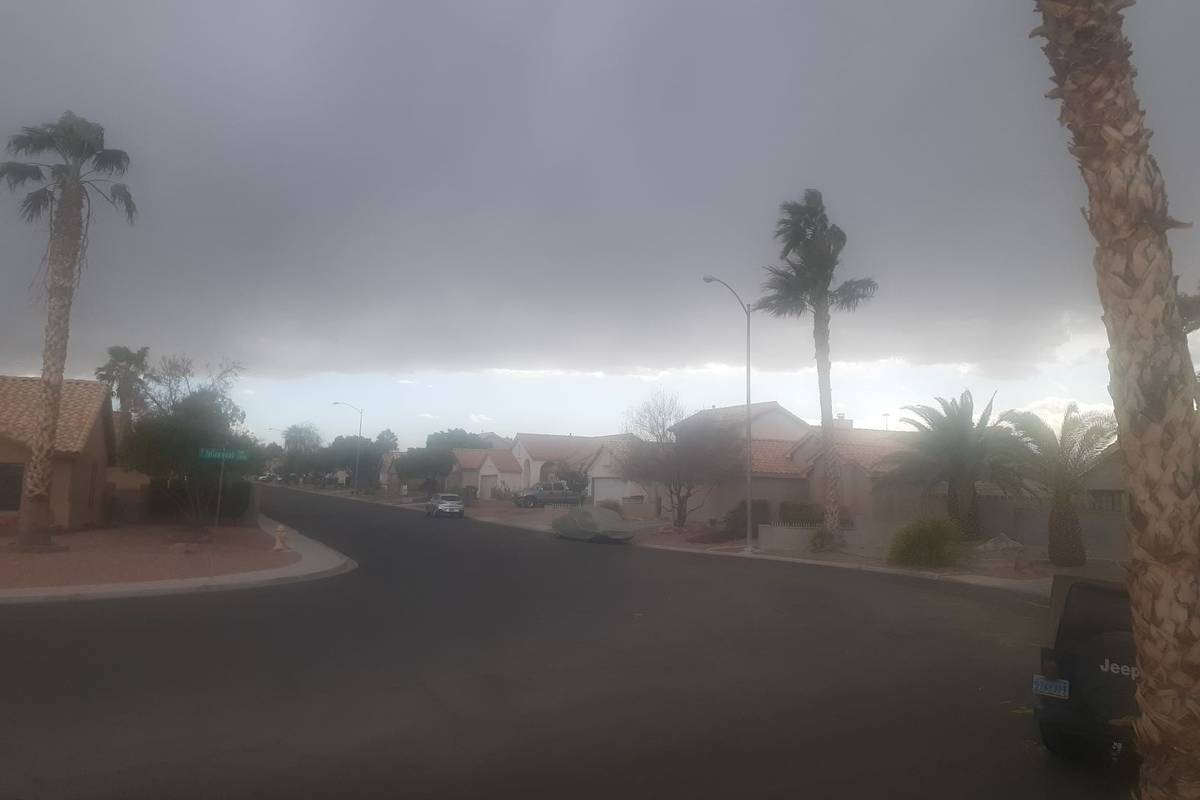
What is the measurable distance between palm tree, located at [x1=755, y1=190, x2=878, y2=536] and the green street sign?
67.3 ft

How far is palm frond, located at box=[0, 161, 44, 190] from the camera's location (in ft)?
81.3

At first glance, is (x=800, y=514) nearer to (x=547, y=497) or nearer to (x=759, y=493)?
(x=759, y=493)

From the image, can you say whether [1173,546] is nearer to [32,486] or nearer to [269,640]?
[269,640]

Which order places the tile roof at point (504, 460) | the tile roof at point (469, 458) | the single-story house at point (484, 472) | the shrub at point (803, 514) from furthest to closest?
the tile roof at point (469, 458)
the tile roof at point (504, 460)
the single-story house at point (484, 472)
the shrub at point (803, 514)

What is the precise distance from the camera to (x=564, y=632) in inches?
594

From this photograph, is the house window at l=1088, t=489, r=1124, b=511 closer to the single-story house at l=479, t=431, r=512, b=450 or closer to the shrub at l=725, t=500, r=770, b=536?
the shrub at l=725, t=500, r=770, b=536

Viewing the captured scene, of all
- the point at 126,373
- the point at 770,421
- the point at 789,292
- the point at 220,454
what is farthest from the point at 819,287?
the point at 126,373

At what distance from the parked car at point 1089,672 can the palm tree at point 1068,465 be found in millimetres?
23393

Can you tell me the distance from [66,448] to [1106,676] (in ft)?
108

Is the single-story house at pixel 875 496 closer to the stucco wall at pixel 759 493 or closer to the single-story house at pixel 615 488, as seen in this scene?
the stucco wall at pixel 759 493

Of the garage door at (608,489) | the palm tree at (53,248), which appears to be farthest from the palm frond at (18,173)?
the garage door at (608,489)

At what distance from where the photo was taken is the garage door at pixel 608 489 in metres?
69.8

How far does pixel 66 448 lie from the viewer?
104 feet

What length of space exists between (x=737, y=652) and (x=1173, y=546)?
9.69 meters
